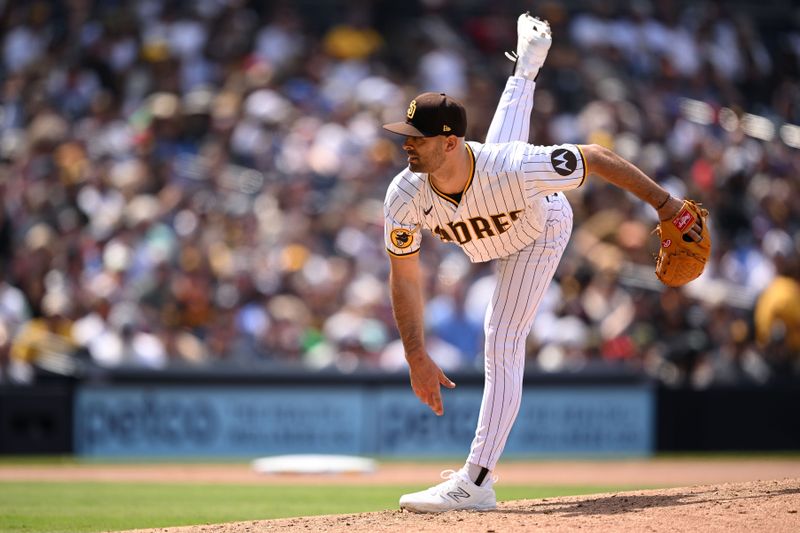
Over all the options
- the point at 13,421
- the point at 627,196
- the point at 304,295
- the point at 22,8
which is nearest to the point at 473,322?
the point at 304,295

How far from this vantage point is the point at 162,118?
13820mm

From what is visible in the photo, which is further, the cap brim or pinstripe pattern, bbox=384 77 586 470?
pinstripe pattern, bbox=384 77 586 470

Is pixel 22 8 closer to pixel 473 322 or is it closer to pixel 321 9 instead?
pixel 321 9

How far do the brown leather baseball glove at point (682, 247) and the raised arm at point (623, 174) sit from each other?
93 mm

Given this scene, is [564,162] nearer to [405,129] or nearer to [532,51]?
[405,129]

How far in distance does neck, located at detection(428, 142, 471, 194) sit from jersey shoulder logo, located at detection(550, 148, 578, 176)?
0.37m

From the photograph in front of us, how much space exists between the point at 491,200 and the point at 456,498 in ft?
4.39

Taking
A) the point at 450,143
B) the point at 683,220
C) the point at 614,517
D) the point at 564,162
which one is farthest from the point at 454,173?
the point at 614,517

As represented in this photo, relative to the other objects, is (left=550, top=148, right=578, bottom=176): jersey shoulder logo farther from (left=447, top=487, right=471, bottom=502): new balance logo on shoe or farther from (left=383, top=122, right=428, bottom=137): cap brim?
(left=447, top=487, right=471, bottom=502): new balance logo on shoe

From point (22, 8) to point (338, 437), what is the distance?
23.1 feet

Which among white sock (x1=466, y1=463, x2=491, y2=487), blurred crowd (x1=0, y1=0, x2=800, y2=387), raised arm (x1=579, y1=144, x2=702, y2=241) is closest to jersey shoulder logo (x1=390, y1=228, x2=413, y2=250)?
raised arm (x1=579, y1=144, x2=702, y2=241)

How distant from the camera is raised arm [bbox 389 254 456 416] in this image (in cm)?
548

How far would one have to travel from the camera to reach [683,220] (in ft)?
17.7

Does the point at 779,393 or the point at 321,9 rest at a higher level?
the point at 321,9
